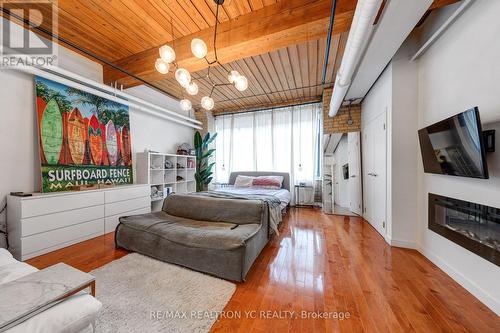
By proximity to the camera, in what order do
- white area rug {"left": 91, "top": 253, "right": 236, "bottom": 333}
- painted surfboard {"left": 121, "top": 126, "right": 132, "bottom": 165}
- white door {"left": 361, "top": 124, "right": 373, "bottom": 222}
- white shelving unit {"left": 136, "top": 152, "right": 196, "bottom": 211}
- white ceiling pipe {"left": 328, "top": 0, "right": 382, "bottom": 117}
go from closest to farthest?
1. white area rug {"left": 91, "top": 253, "right": 236, "bottom": 333}
2. white ceiling pipe {"left": 328, "top": 0, "right": 382, "bottom": 117}
3. white door {"left": 361, "top": 124, "right": 373, "bottom": 222}
4. painted surfboard {"left": 121, "top": 126, "right": 132, "bottom": 165}
5. white shelving unit {"left": 136, "top": 152, "right": 196, "bottom": 211}

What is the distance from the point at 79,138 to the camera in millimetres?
2775

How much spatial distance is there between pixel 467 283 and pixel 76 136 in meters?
5.00

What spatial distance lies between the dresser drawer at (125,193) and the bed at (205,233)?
0.84 meters

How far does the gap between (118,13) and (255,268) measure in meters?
3.32

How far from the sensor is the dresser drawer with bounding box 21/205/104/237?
2.07m

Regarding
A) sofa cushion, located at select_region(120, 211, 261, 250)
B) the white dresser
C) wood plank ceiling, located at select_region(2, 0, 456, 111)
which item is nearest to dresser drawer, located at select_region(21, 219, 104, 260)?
the white dresser

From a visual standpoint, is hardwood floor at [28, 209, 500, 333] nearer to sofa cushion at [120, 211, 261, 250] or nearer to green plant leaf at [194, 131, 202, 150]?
sofa cushion at [120, 211, 261, 250]

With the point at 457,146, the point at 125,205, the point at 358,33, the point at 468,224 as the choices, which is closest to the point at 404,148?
the point at 457,146

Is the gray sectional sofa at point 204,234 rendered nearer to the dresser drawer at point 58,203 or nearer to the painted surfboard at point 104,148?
the dresser drawer at point 58,203

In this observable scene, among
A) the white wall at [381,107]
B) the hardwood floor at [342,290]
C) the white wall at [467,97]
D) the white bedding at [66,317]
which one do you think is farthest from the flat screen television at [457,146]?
the white bedding at [66,317]

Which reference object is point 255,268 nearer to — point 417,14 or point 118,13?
point 417,14

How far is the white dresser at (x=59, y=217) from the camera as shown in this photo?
2057 millimetres

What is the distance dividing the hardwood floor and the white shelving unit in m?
1.42

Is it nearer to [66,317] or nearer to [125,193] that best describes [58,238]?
[125,193]
